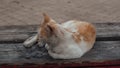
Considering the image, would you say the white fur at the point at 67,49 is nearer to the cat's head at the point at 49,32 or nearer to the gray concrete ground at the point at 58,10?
the cat's head at the point at 49,32

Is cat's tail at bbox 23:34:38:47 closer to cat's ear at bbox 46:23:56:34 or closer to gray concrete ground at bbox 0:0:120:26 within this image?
cat's ear at bbox 46:23:56:34

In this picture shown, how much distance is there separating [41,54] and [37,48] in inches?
3.5

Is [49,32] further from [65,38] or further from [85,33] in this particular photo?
[85,33]

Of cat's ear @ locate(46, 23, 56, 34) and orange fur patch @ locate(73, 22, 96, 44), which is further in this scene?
orange fur patch @ locate(73, 22, 96, 44)

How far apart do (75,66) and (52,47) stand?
Answer: 0.21 metres

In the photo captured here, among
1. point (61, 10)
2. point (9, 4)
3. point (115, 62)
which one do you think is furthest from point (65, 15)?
point (115, 62)

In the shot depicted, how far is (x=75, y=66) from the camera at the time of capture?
7.86ft

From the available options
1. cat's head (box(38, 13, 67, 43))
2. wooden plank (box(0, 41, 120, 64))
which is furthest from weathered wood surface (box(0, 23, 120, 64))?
cat's head (box(38, 13, 67, 43))

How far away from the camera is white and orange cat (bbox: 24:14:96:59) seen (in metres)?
2.23

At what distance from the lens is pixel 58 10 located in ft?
16.6

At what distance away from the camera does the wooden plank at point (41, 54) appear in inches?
94.3

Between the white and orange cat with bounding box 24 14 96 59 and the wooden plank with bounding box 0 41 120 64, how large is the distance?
0.04 meters

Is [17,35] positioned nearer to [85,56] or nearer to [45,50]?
[45,50]

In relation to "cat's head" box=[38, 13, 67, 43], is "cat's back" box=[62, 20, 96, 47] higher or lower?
lower
